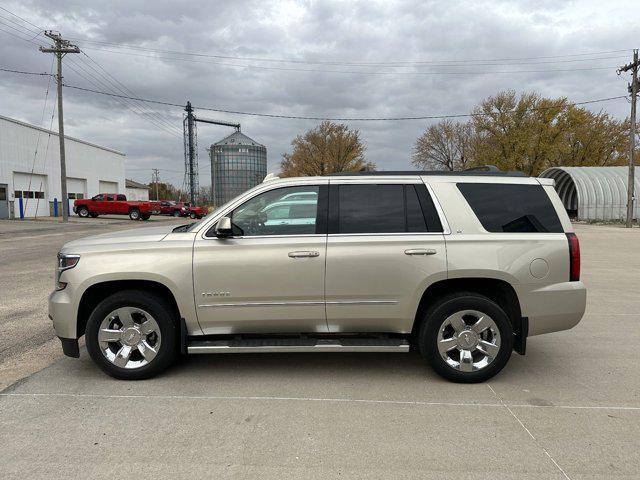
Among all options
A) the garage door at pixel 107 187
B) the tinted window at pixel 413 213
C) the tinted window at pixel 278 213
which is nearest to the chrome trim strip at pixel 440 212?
the tinted window at pixel 413 213

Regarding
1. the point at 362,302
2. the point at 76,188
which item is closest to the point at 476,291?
the point at 362,302

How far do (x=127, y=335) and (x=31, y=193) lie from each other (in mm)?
39070

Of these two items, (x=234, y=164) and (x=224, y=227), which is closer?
(x=224, y=227)

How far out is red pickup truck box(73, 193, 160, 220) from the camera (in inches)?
1398

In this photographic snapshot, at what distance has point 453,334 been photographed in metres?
4.05

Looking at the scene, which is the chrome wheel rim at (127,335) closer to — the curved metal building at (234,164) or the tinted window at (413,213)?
the tinted window at (413,213)

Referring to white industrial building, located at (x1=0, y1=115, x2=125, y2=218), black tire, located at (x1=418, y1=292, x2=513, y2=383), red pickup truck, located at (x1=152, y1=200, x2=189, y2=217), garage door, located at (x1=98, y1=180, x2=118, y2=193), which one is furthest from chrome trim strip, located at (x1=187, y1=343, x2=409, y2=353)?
garage door, located at (x1=98, y1=180, x2=118, y2=193)

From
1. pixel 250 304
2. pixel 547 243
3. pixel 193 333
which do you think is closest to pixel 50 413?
pixel 193 333

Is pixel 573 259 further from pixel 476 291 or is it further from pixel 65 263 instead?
pixel 65 263

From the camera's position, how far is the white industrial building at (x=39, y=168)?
33375 millimetres

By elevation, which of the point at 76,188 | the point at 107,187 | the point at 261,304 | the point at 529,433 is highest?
the point at 107,187

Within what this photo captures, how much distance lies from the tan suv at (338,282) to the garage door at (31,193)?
36978 millimetres

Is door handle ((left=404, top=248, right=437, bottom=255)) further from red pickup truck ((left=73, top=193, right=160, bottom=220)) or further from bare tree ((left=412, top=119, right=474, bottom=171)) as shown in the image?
bare tree ((left=412, top=119, right=474, bottom=171))

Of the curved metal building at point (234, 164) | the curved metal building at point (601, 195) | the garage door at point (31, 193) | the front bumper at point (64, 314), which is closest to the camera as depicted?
the front bumper at point (64, 314)
